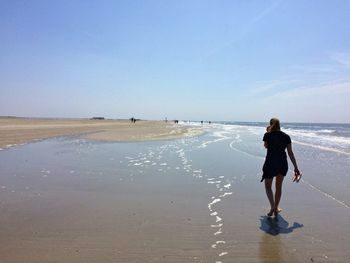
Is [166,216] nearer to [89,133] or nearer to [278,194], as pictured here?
[278,194]

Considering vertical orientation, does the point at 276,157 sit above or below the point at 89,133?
above

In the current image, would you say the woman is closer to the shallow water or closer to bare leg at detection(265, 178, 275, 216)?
bare leg at detection(265, 178, 275, 216)

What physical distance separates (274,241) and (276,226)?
814 mm

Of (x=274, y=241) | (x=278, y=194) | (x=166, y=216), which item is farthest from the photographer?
(x=278, y=194)

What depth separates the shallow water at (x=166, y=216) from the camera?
5000 mm

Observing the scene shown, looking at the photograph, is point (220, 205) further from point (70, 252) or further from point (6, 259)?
point (6, 259)

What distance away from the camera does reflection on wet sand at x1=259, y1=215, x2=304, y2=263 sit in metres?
4.86

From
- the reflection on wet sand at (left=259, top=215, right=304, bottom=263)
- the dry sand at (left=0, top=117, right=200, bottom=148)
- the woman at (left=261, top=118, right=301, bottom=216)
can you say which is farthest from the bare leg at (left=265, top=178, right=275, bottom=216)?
the dry sand at (left=0, top=117, right=200, bottom=148)

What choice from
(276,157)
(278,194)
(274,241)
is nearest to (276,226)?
(274,241)

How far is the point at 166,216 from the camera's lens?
672cm

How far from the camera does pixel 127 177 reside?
36.4 ft

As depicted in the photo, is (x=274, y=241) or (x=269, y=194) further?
(x=269, y=194)

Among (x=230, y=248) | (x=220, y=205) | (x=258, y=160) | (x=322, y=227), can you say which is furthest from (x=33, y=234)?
(x=258, y=160)

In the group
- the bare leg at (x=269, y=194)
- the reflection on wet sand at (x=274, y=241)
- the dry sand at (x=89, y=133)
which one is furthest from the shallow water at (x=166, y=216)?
the dry sand at (x=89, y=133)
